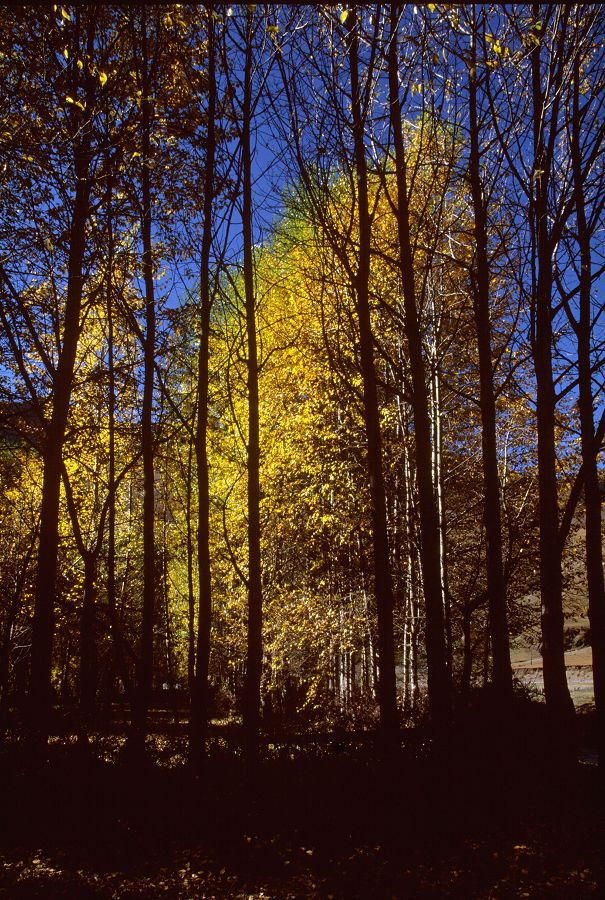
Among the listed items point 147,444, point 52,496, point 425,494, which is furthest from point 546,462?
point 52,496

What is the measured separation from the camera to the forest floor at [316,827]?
4.59 metres

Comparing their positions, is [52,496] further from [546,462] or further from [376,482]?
[546,462]

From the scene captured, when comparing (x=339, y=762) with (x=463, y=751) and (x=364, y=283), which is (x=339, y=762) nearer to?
(x=463, y=751)

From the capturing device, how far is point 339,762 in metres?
6.87

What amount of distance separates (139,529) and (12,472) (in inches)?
224

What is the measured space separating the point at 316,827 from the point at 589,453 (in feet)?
17.9

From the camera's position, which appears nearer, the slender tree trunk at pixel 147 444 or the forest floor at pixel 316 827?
the forest floor at pixel 316 827

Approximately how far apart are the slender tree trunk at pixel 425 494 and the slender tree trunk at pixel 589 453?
5.77ft

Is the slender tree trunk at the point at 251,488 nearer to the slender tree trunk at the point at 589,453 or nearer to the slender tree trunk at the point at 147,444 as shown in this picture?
the slender tree trunk at the point at 147,444

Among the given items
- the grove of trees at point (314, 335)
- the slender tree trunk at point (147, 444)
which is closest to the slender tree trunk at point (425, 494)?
the grove of trees at point (314, 335)

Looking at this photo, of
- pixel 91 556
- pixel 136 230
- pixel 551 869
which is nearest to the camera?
pixel 551 869

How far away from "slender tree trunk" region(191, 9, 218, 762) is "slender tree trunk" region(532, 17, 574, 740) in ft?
14.0

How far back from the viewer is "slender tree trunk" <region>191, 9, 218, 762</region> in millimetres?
7199

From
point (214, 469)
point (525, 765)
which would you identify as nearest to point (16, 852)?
point (525, 765)
